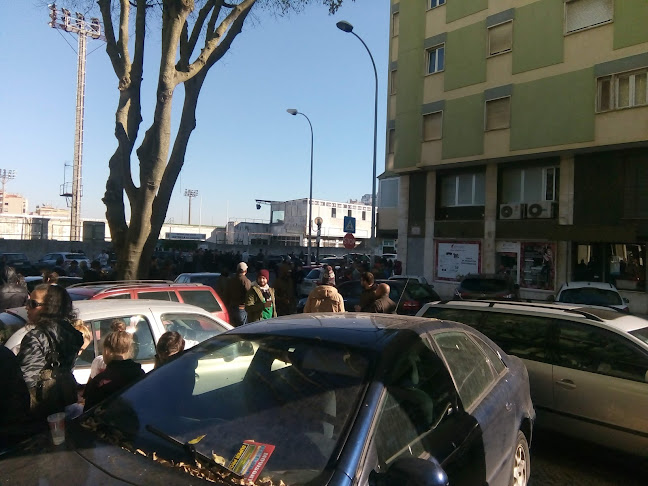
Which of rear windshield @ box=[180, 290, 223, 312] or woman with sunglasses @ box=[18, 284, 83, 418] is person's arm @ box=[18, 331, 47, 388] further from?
rear windshield @ box=[180, 290, 223, 312]

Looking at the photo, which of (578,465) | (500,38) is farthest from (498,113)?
(578,465)

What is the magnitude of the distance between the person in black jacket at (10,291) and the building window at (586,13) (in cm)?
1865

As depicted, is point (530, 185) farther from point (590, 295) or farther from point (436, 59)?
point (590, 295)

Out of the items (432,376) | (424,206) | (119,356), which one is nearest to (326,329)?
(432,376)

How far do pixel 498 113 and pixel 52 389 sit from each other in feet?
64.7

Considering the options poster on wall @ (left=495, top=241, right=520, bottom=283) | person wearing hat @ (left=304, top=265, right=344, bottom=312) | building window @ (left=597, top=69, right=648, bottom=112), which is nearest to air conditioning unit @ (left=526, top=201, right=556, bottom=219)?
poster on wall @ (left=495, top=241, right=520, bottom=283)

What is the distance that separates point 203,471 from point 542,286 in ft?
63.6

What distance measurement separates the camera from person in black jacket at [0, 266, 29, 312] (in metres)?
7.11

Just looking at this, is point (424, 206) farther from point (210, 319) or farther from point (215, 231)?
point (215, 231)

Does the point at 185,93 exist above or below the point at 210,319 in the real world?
above

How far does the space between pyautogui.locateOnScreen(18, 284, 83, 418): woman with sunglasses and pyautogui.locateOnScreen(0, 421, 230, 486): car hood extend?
0.94 metres

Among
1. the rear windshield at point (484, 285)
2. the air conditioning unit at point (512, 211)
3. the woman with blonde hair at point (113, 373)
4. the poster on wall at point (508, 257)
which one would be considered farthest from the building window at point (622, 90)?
the woman with blonde hair at point (113, 373)

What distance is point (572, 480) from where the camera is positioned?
434 centimetres

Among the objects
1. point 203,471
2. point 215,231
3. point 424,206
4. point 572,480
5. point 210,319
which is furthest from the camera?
point 215,231
